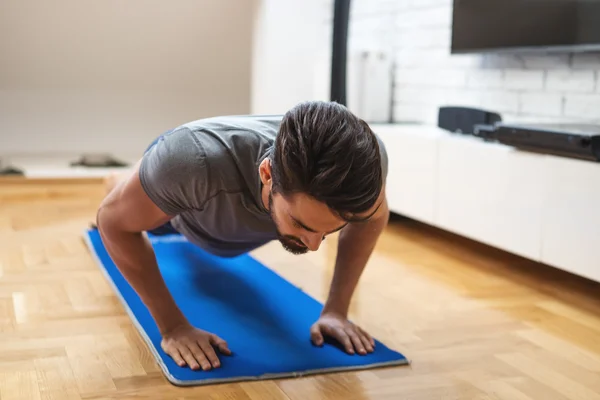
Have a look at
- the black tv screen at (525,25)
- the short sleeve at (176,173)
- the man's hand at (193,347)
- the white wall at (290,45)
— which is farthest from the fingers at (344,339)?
the white wall at (290,45)

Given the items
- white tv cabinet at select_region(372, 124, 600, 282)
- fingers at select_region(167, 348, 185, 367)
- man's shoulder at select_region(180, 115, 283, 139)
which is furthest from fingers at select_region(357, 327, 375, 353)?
white tv cabinet at select_region(372, 124, 600, 282)

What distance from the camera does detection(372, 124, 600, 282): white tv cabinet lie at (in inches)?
88.4

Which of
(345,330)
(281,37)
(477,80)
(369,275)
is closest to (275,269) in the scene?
(369,275)

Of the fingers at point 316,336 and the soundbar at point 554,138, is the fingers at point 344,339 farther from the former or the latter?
the soundbar at point 554,138

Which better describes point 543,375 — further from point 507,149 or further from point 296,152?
point 507,149

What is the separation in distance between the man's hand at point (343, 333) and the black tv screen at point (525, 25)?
1306 mm

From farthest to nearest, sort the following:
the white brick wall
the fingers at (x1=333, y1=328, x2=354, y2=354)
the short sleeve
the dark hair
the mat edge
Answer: the white brick wall
the fingers at (x1=333, y1=328, x2=354, y2=354)
the mat edge
the short sleeve
the dark hair

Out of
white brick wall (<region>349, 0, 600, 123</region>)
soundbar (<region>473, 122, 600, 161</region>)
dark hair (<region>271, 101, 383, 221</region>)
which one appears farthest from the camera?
white brick wall (<region>349, 0, 600, 123</region>)

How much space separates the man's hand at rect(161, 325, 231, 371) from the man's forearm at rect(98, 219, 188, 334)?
3cm

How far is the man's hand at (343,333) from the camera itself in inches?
68.7

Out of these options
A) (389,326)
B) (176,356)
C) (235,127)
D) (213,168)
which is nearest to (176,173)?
(213,168)

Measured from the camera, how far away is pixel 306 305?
81.6 inches

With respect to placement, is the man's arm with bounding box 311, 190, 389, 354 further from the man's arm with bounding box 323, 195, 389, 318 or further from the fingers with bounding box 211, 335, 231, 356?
the fingers with bounding box 211, 335, 231, 356

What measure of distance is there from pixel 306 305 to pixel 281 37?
2.75 meters
